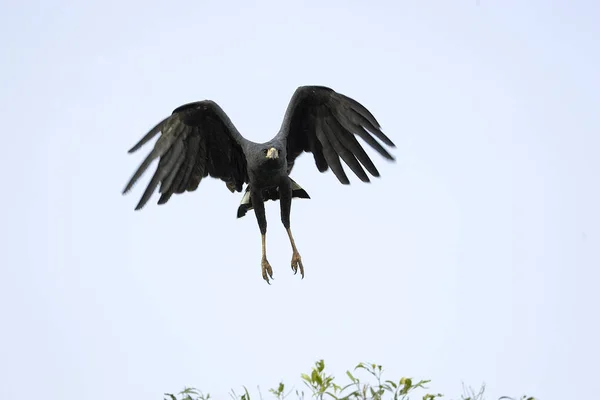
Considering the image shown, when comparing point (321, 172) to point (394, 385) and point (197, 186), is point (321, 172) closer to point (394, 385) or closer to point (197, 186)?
point (197, 186)

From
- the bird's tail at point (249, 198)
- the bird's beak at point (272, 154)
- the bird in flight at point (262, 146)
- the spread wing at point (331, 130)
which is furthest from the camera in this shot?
the bird's tail at point (249, 198)

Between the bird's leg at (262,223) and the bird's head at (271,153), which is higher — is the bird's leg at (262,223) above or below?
below

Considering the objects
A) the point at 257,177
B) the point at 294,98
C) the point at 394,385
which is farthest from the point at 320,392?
the point at 294,98

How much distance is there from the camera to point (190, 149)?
11102 mm

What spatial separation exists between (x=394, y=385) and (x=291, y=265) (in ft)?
19.8

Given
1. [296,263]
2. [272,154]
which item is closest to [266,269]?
[296,263]

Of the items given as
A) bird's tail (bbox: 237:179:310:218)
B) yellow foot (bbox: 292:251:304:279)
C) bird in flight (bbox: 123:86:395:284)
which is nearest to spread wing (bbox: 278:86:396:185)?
bird in flight (bbox: 123:86:395:284)

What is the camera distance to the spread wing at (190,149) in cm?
1082

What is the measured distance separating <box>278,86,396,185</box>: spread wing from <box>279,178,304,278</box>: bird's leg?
2.40 ft

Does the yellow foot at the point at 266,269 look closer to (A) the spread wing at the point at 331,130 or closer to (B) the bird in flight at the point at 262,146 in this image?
(B) the bird in flight at the point at 262,146

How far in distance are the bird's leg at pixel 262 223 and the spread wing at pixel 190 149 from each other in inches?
25.8

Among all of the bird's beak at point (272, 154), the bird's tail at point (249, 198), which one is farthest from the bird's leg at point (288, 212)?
the bird's beak at point (272, 154)

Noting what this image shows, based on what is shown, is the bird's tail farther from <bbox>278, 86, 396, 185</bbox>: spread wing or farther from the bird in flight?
<bbox>278, 86, 396, 185</bbox>: spread wing

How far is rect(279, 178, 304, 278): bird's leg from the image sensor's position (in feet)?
35.4
